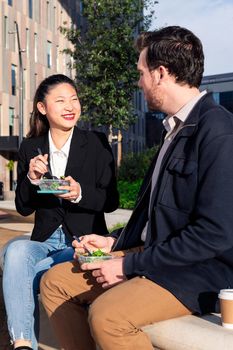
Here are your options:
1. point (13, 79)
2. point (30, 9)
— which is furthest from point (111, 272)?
point (30, 9)

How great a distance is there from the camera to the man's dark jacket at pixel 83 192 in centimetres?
382

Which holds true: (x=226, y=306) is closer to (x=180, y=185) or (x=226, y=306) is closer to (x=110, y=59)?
(x=180, y=185)

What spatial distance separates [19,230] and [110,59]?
43.7 feet

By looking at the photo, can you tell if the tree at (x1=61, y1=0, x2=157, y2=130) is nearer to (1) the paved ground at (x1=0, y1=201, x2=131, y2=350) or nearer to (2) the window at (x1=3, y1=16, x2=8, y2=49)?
(1) the paved ground at (x1=0, y1=201, x2=131, y2=350)

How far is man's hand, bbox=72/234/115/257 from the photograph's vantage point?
10.3ft

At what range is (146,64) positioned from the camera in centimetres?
275

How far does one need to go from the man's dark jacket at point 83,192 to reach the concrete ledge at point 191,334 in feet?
4.46

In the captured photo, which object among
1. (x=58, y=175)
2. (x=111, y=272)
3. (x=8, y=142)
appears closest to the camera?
(x=111, y=272)

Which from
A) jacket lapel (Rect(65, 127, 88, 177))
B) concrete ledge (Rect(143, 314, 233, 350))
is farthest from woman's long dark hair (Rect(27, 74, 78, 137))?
concrete ledge (Rect(143, 314, 233, 350))

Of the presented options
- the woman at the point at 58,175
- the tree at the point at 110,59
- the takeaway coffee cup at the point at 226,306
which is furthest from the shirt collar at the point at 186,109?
→ the tree at the point at 110,59

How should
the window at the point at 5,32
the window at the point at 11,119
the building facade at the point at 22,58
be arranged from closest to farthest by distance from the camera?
1. the building facade at the point at 22,58
2. the window at the point at 5,32
3. the window at the point at 11,119

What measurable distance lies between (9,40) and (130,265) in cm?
3845

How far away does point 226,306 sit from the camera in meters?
2.37

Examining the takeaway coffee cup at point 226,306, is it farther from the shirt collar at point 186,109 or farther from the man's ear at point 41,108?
Result: the man's ear at point 41,108
